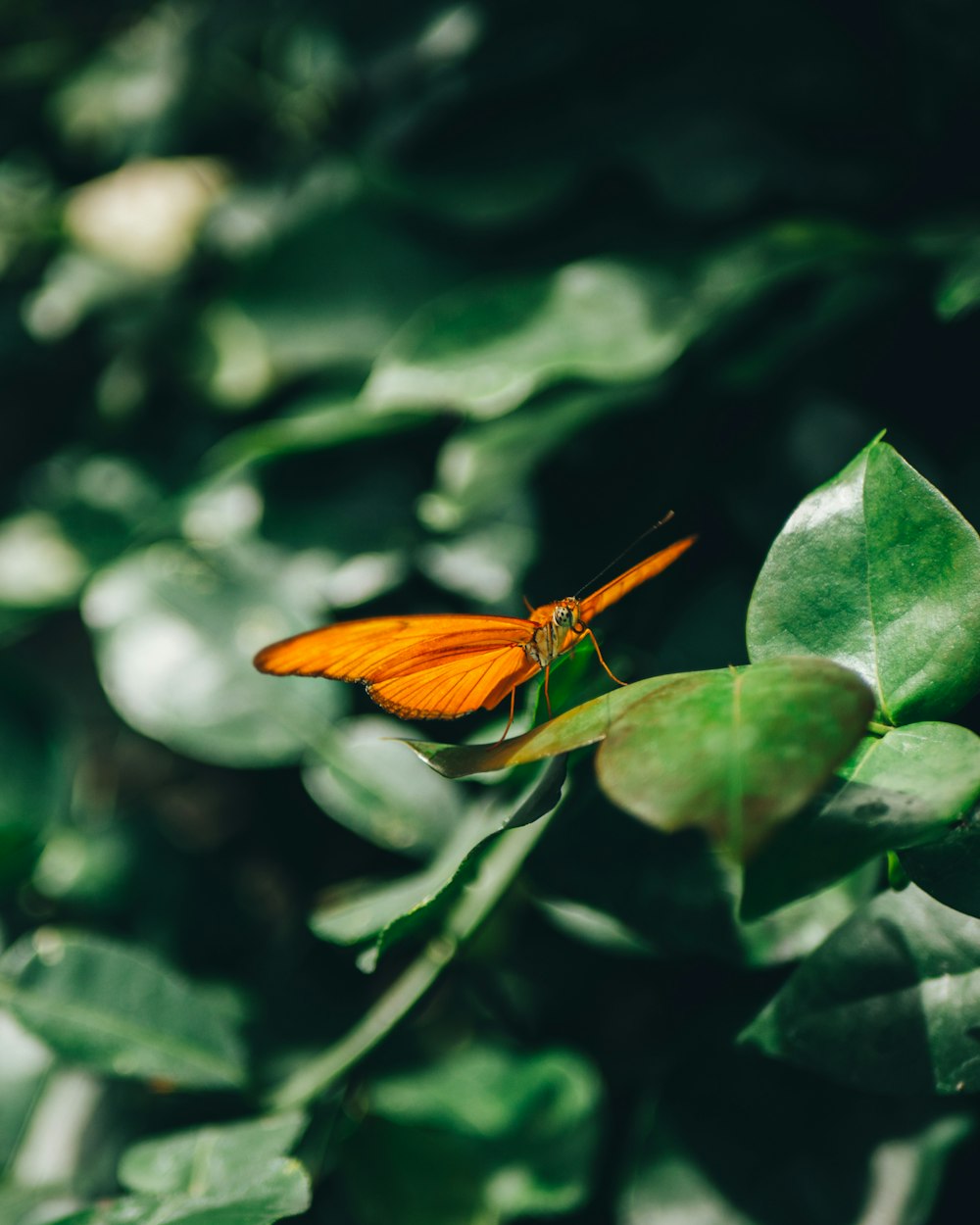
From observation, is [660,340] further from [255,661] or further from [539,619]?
[255,661]

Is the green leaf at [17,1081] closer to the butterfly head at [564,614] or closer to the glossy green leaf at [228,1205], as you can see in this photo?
the glossy green leaf at [228,1205]

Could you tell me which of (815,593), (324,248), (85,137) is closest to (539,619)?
(815,593)

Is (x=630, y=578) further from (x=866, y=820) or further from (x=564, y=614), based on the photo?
(x=866, y=820)

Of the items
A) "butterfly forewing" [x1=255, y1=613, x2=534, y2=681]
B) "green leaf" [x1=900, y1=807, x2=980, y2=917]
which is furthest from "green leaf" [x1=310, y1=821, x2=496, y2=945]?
"green leaf" [x1=900, y1=807, x2=980, y2=917]

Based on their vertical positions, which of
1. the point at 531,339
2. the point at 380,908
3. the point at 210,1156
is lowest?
the point at 210,1156

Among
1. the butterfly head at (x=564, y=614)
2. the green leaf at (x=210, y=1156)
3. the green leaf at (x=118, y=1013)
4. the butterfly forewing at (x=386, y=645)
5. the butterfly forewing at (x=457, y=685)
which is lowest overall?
the green leaf at (x=210, y=1156)

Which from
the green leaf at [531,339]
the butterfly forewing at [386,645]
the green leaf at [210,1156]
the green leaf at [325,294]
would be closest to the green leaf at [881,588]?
the butterfly forewing at [386,645]

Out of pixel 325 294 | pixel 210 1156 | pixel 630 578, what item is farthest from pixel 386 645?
pixel 325 294
